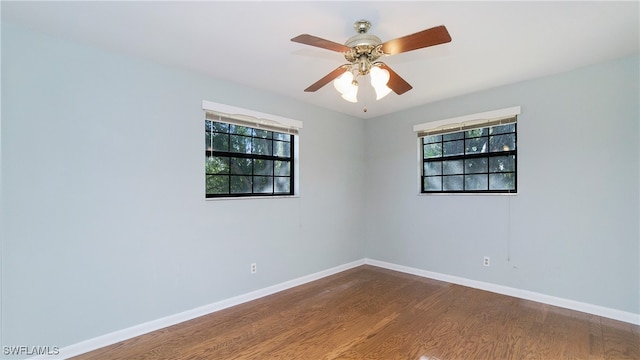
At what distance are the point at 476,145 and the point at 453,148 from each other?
0.29 metres

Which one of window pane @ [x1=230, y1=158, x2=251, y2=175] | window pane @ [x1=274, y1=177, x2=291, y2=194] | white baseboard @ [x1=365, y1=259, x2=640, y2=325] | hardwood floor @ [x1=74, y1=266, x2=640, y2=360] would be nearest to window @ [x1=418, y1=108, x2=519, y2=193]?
white baseboard @ [x1=365, y1=259, x2=640, y2=325]

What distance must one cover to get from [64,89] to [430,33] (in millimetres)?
2616

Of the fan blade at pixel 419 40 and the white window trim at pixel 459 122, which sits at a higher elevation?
the fan blade at pixel 419 40

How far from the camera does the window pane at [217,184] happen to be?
10.2 ft

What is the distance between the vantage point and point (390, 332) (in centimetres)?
→ 254

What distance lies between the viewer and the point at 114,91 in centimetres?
246

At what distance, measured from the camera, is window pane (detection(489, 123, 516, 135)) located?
3.42m

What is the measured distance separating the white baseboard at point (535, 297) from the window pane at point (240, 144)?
276cm

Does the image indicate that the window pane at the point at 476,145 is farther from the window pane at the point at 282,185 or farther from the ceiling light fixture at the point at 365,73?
the window pane at the point at 282,185

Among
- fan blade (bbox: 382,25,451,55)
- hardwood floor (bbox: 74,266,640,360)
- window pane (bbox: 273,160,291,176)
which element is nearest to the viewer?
fan blade (bbox: 382,25,451,55)

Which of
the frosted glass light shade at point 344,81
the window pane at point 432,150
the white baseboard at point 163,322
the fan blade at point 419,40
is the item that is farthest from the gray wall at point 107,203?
the window pane at point 432,150

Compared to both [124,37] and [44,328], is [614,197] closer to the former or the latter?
[124,37]

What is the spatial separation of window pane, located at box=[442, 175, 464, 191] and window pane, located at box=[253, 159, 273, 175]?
7.66ft

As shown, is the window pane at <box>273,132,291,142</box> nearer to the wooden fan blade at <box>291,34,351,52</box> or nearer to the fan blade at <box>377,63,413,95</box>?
the fan blade at <box>377,63,413,95</box>
